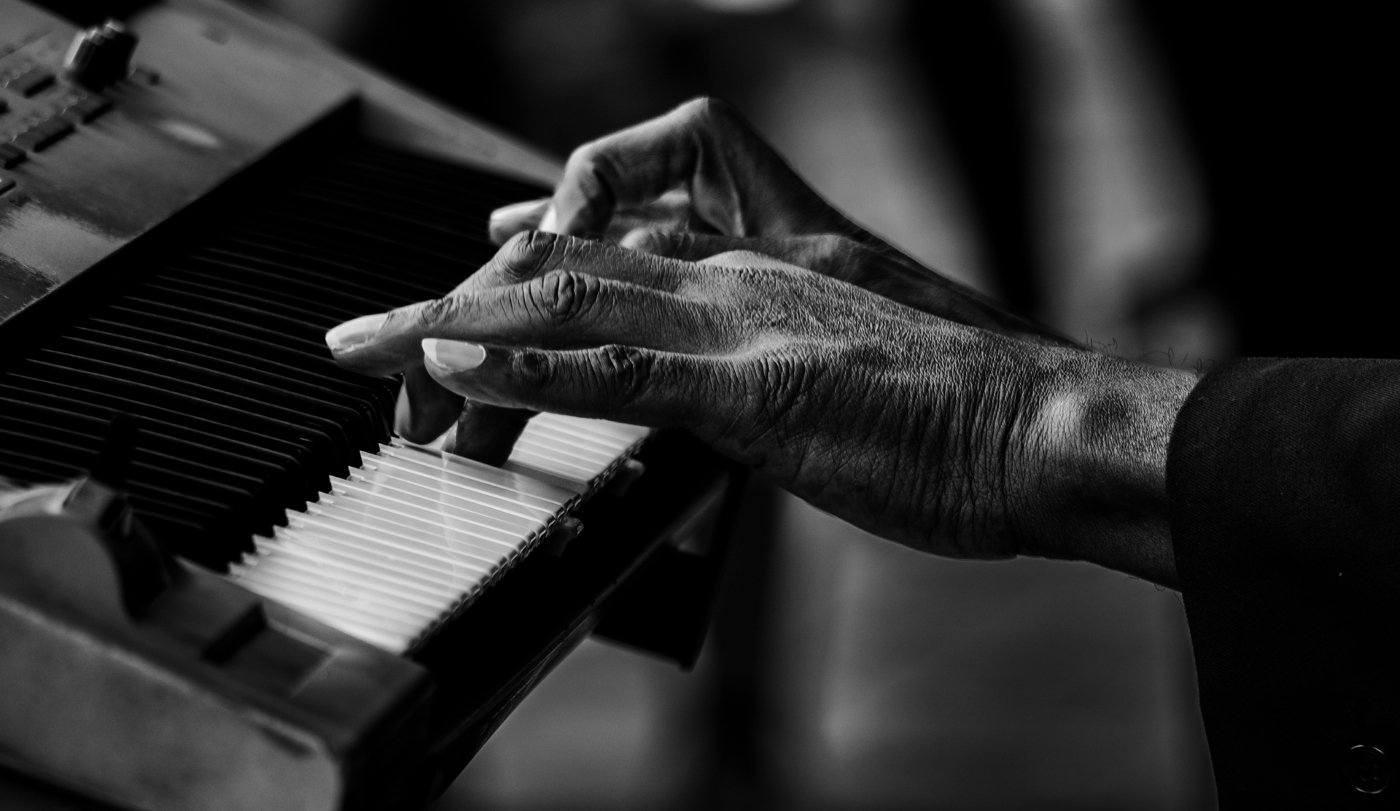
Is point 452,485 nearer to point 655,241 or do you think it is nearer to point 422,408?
point 422,408

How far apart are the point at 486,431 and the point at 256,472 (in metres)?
0.15

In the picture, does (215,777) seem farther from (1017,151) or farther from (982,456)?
(1017,151)

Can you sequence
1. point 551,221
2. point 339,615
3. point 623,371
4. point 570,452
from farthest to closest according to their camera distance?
point 551,221 → point 570,452 → point 623,371 → point 339,615

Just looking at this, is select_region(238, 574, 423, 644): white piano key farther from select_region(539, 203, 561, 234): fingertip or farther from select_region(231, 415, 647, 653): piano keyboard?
select_region(539, 203, 561, 234): fingertip

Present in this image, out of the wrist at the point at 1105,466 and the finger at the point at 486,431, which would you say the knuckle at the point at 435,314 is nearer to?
the finger at the point at 486,431

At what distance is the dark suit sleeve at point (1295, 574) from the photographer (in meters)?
0.82

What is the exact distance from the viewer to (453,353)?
81 centimetres

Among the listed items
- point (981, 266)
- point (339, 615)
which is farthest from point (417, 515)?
point (981, 266)

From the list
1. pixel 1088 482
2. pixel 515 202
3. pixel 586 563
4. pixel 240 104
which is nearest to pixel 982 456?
pixel 1088 482

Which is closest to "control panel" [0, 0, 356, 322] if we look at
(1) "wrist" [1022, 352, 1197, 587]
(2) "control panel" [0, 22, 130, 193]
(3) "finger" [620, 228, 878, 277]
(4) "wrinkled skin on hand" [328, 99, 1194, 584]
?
(2) "control panel" [0, 22, 130, 193]

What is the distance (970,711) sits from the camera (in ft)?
8.02

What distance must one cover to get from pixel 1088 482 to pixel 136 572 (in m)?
0.57

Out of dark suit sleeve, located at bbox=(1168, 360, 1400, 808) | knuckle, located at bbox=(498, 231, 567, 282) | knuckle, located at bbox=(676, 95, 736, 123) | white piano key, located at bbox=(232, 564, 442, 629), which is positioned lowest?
dark suit sleeve, located at bbox=(1168, 360, 1400, 808)

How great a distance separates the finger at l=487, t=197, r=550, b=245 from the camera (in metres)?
1.11
